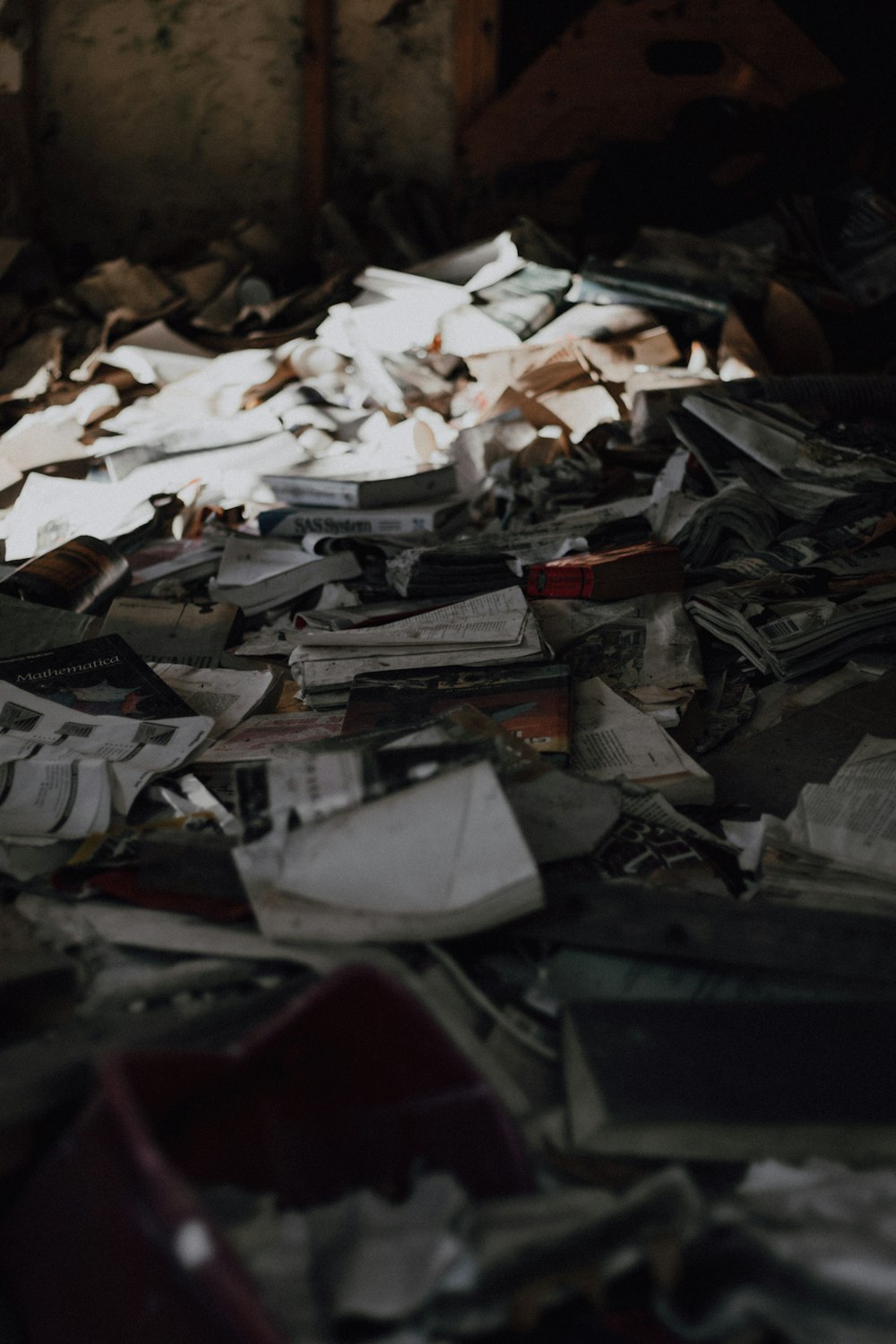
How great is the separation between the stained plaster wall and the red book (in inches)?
140

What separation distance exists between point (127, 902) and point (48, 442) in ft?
7.97

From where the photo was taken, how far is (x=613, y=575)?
7.49ft

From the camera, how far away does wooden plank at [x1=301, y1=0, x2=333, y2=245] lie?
4.96 m

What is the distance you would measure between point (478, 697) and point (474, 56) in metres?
4.12

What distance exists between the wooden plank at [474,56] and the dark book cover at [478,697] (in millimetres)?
3968

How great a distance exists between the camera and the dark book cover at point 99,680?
1.93 m

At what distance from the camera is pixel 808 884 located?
147 cm

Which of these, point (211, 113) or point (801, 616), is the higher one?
point (211, 113)

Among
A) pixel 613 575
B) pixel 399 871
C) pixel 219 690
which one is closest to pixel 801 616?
pixel 613 575

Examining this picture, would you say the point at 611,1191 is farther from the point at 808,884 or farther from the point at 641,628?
the point at 641,628

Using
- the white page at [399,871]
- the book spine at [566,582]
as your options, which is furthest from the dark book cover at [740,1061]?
the book spine at [566,582]

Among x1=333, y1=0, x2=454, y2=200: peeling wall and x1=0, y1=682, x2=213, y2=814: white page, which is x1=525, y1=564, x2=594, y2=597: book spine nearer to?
x1=0, y1=682, x2=213, y2=814: white page

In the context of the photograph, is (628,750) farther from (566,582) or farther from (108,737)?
(108,737)

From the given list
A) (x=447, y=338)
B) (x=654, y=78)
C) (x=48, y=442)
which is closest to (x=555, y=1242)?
(x=48, y=442)
